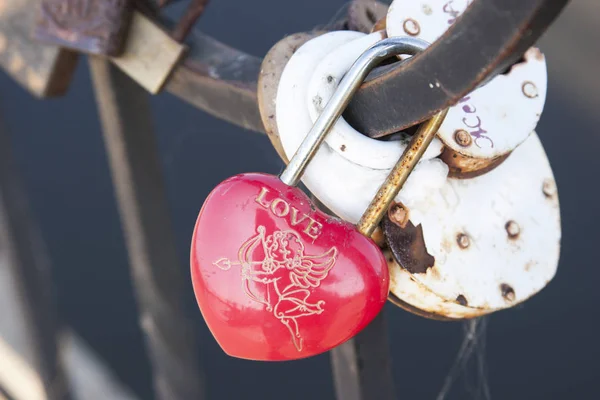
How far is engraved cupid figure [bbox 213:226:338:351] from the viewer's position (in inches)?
13.3

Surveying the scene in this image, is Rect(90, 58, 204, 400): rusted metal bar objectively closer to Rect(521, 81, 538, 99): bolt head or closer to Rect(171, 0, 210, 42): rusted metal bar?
Rect(171, 0, 210, 42): rusted metal bar

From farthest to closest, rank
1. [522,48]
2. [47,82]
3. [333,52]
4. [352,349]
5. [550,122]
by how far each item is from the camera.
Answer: [550,122] < [47,82] < [352,349] < [333,52] < [522,48]

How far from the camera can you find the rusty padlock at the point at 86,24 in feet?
1.90

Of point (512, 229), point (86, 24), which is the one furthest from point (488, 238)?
point (86, 24)

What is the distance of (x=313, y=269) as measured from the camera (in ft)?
1.12

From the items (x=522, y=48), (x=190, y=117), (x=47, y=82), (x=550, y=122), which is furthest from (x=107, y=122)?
(x=190, y=117)

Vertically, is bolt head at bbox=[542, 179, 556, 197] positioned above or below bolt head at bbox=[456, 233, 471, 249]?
above

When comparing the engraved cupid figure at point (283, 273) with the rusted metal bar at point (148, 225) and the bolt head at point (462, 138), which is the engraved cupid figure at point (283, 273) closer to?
the bolt head at point (462, 138)

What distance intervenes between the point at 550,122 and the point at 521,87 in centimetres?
78

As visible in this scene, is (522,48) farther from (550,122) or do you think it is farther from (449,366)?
(449,366)

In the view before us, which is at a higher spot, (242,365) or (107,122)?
(107,122)

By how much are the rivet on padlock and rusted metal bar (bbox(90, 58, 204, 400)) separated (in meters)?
0.39

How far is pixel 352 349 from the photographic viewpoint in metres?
0.49

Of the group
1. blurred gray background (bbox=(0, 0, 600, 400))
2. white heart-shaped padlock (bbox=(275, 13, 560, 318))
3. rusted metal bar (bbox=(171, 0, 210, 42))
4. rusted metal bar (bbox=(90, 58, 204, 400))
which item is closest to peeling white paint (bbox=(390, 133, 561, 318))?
white heart-shaped padlock (bbox=(275, 13, 560, 318))
